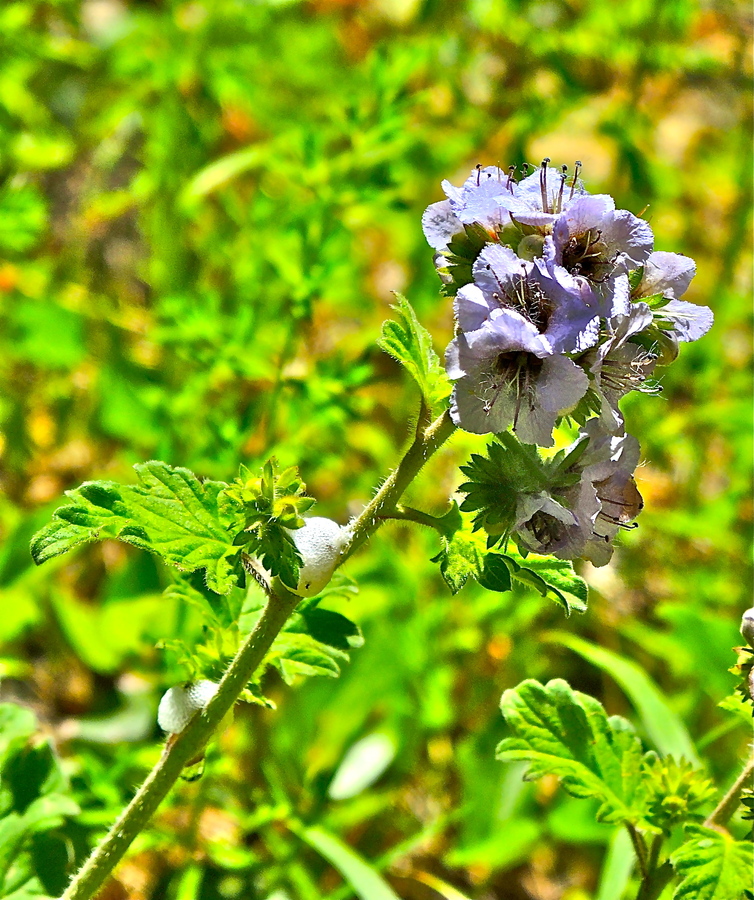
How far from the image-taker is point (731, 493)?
3.27 metres

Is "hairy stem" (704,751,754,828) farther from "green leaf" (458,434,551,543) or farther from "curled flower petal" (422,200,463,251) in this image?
"curled flower petal" (422,200,463,251)

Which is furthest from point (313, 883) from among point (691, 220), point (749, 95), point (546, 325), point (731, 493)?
point (749, 95)

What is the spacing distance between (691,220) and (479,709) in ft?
8.92

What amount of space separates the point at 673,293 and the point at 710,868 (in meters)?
0.91

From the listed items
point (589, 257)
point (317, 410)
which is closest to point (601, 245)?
point (589, 257)

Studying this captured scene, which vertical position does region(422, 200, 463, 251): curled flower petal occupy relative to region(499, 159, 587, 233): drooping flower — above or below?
below

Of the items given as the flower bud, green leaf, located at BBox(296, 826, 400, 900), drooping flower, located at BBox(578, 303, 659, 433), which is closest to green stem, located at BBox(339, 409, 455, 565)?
drooping flower, located at BBox(578, 303, 659, 433)

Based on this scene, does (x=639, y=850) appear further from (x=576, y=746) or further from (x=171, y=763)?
(x=171, y=763)

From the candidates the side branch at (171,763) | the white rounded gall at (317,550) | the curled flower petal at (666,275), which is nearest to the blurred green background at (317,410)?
the side branch at (171,763)

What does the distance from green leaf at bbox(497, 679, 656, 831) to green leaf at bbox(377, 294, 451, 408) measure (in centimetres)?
61

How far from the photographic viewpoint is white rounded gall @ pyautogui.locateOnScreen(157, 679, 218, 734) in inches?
62.7

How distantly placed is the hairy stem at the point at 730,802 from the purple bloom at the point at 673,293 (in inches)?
29.0

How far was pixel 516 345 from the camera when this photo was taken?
4.25ft

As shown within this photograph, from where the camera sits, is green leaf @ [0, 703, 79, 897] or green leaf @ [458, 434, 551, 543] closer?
green leaf @ [458, 434, 551, 543]
